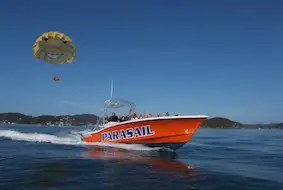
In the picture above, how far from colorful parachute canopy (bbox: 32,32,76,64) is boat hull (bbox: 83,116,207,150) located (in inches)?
227

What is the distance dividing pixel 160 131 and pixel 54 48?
866 cm

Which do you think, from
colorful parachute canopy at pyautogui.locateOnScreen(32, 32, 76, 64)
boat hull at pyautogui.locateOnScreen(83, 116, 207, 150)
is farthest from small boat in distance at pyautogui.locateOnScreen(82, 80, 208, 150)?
colorful parachute canopy at pyautogui.locateOnScreen(32, 32, 76, 64)

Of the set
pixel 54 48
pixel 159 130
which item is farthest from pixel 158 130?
pixel 54 48

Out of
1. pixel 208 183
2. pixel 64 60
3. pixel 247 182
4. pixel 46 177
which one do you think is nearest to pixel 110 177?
pixel 46 177

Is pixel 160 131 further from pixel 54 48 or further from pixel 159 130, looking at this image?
pixel 54 48

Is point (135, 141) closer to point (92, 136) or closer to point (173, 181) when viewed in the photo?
point (92, 136)

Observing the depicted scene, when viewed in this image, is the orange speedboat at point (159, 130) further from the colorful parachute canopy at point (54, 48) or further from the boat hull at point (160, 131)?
the colorful parachute canopy at point (54, 48)

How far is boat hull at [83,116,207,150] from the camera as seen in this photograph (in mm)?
16125

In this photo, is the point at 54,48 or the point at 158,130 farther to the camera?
the point at 54,48

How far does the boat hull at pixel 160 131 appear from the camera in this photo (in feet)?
52.9

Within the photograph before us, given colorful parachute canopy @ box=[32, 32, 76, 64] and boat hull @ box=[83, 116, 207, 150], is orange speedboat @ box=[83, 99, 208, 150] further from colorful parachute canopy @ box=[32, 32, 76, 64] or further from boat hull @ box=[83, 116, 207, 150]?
colorful parachute canopy @ box=[32, 32, 76, 64]

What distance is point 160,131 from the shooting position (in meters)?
16.5

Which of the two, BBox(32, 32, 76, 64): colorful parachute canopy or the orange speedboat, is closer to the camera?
the orange speedboat

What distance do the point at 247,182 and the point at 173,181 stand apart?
2.20 meters
